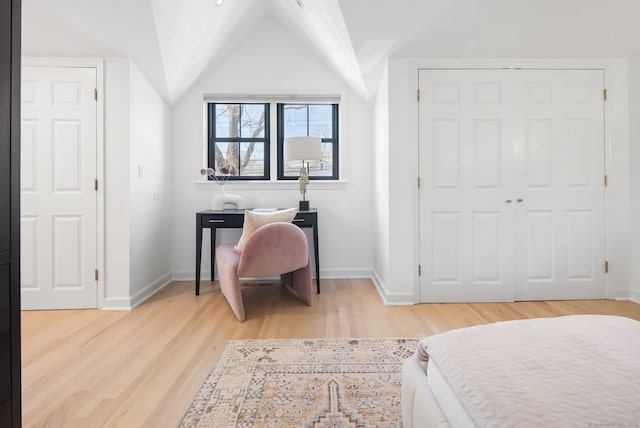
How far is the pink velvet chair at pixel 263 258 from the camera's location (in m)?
2.47

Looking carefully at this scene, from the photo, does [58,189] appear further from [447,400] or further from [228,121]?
[447,400]

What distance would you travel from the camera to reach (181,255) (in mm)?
3668

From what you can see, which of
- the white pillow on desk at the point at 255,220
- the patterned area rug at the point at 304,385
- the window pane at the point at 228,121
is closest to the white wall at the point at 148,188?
the window pane at the point at 228,121

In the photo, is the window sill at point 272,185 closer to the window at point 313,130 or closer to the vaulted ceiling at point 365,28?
the window at point 313,130

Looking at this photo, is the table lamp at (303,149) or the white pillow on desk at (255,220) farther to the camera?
the table lamp at (303,149)

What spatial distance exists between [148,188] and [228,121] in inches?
47.2

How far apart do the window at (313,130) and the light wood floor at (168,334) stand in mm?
1260

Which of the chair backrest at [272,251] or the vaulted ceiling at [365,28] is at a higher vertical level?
the vaulted ceiling at [365,28]

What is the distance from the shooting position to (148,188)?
312 cm

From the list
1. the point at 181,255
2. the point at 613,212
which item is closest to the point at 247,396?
the point at 181,255

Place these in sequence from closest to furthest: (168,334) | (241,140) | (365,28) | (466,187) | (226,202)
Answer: (168,334) < (365,28) < (466,187) < (226,202) < (241,140)

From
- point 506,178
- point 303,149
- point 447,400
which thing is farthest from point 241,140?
point 447,400

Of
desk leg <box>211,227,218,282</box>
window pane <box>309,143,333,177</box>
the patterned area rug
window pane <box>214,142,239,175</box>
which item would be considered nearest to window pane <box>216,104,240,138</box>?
window pane <box>214,142,239,175</box>

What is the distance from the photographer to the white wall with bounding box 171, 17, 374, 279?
3660mm
